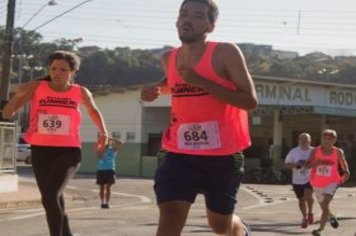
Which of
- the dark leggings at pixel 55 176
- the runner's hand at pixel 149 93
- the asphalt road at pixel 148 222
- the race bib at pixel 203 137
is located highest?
the runner's hand at pixel 149 93

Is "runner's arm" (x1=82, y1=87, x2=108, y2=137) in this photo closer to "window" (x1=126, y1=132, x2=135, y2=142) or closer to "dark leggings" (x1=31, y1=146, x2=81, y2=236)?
"dark leggings" (x1=31, y1=146, x2=81, y2=236)

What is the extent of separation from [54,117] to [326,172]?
6.29 m

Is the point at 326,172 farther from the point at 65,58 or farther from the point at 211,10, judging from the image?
the point at 211,10

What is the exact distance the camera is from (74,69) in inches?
305

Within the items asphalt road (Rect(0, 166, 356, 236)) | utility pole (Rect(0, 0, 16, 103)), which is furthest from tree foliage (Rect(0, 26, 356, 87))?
asphalt road (Rect(0, 166, 356, 236))

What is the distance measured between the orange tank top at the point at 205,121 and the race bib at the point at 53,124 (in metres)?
2.30

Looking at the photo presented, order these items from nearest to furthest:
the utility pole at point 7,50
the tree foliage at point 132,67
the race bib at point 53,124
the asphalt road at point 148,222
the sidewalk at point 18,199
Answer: the race bib at point 53,124, the asphalt road at point 148,222, the sidewalk at point 18,199, the utility pole at point 7,50, the tree foliage at point 132,67

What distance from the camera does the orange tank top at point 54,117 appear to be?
295 inches

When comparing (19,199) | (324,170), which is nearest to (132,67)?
(19,199)

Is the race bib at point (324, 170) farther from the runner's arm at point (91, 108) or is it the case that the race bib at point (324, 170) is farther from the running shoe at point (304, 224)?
the runner's arm at point (91, 108)

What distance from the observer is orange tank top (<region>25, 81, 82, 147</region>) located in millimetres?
7496

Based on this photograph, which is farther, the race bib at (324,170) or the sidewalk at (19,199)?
the sidewalk at (19,199)

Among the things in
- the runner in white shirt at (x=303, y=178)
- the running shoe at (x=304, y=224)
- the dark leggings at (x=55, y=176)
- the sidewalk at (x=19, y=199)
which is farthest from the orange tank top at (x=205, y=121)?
the sidewalk at (x=19, y=199)

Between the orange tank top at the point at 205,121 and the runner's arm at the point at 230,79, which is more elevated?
the runner's arm at the point at 230,79
